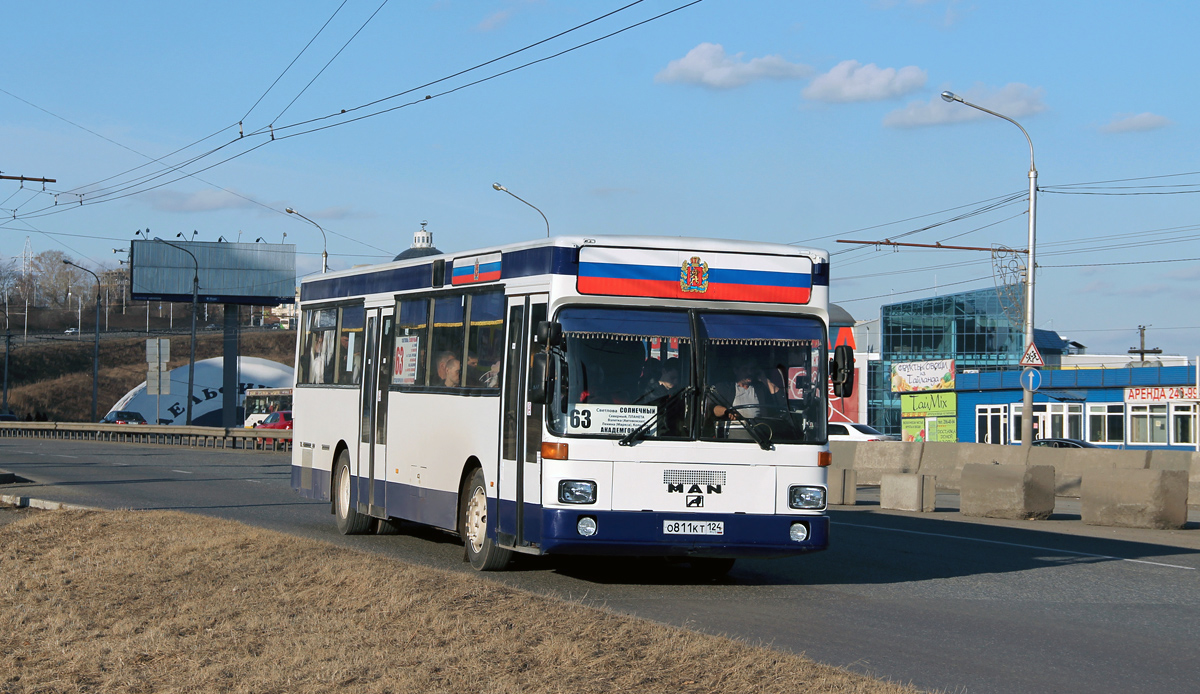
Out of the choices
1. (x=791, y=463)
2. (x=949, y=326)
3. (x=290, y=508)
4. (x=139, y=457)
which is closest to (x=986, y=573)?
(x=791, y=463)

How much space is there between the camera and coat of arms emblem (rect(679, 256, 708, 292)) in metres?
10.8

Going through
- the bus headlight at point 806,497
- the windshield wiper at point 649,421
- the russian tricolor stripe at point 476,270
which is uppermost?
the russian tricolor stripe at point 476,270

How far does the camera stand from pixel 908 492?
22.5 metres

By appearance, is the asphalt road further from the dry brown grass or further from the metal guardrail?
the metal guardrail

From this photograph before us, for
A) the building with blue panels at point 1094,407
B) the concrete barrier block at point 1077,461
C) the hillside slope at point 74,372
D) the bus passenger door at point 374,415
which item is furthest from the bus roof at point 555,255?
the hillside slope at point 74,372

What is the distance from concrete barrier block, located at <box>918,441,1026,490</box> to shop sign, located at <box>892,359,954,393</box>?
3074 cm

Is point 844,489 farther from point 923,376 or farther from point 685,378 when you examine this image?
point 923,376

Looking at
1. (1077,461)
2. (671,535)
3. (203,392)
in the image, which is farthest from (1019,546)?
(203,392)

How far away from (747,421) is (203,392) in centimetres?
8553

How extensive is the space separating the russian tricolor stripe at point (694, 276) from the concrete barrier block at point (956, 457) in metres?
19.9

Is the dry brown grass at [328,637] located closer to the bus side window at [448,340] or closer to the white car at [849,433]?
the bus side window at [448,340]

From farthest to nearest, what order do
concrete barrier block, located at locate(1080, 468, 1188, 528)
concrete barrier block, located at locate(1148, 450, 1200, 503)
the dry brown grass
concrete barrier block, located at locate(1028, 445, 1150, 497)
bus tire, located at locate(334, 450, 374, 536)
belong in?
concrete barrier block, located at locate(1028, 445, 1150, 497)
concrete barrier block, located at locate(1148, 450, 1200, 503)
concrete barrier block, located at locate(1080, 468, 1188, 528)
bus tire, located at locate(334, 450, 374, 536)
the dry brown grass

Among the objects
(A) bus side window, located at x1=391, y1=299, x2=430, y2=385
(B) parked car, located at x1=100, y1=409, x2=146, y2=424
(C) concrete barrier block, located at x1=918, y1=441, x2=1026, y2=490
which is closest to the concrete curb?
(A) bus side window, located at x1=391, y1=299, x2=430, y2=385

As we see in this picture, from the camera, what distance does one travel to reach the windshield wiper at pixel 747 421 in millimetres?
10484
